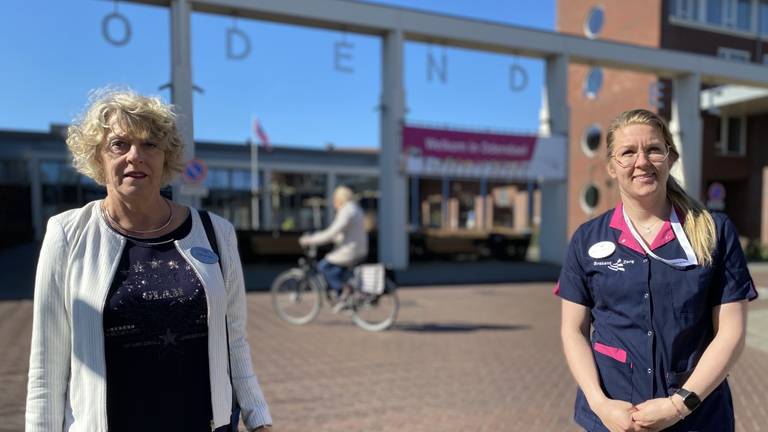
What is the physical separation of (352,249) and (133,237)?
5142 mm

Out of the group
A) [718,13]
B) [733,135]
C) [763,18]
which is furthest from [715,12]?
[733,135]

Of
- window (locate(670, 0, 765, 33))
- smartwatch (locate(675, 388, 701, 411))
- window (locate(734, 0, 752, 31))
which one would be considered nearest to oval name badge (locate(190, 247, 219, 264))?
smartwatch (locate(675, 388, 701, 411))

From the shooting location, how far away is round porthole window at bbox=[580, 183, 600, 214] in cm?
2278

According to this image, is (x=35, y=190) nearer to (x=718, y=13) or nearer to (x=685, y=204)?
(x=685, y=204)

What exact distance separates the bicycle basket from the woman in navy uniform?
16.1ft

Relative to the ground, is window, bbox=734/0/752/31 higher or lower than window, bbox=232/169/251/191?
higher

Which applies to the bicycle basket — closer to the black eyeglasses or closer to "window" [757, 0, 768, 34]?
the black eyeglasses

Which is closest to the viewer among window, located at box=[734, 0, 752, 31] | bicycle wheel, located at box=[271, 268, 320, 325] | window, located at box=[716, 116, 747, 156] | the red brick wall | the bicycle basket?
the bicycle basket

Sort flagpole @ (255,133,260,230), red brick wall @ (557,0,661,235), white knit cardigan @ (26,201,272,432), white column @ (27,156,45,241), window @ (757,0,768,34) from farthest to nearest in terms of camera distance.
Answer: flagpole @ (255,133,260,230), white column @ (27,156,45,241), window @ (757,0,768,34), red brick wall @ (557,0,661,235), white knit cardigan @ (26,201,272,432)

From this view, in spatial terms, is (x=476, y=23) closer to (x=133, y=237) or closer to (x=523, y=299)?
(x=523, y=299)

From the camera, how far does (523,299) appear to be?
9.79 meters

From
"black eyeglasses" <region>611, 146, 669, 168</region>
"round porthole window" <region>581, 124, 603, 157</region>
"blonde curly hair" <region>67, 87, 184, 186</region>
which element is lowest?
"black eyeglasses" <region>611, 146, 669, 168</region>

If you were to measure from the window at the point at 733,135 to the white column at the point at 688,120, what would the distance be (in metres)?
4.50

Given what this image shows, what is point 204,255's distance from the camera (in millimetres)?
1628
